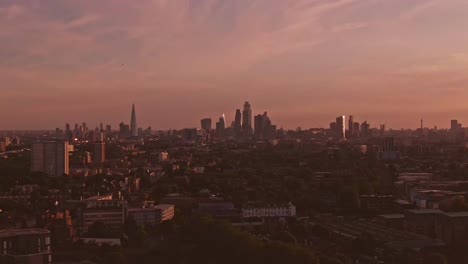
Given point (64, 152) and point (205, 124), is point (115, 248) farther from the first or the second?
point (205, 124)

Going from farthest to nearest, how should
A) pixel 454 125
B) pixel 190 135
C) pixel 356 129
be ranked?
1. pixel 454 125
2. pixel 356 129
3. pixel 190 135

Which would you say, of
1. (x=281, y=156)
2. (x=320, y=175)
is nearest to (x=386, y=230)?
(x=320, y=175)

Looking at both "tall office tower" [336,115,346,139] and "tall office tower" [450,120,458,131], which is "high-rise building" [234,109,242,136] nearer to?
"tall office tower" [336,115,346,139]

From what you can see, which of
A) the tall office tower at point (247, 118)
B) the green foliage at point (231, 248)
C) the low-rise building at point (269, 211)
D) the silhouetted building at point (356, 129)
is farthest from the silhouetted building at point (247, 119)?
the green foliage at point (231, 248)

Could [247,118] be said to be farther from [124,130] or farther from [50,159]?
[50,159]

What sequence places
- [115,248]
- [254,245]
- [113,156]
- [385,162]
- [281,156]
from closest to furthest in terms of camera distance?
[254,245] → [115,248] → [385,162] → [281,156] → [113,156]

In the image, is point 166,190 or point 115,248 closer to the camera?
point 115,248

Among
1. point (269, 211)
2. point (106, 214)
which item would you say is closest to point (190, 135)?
point (269, 211)

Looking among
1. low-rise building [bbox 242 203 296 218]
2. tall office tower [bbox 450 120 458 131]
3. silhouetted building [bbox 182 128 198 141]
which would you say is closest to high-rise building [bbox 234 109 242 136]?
silhouetted building [bbox 182 128 198 141]
